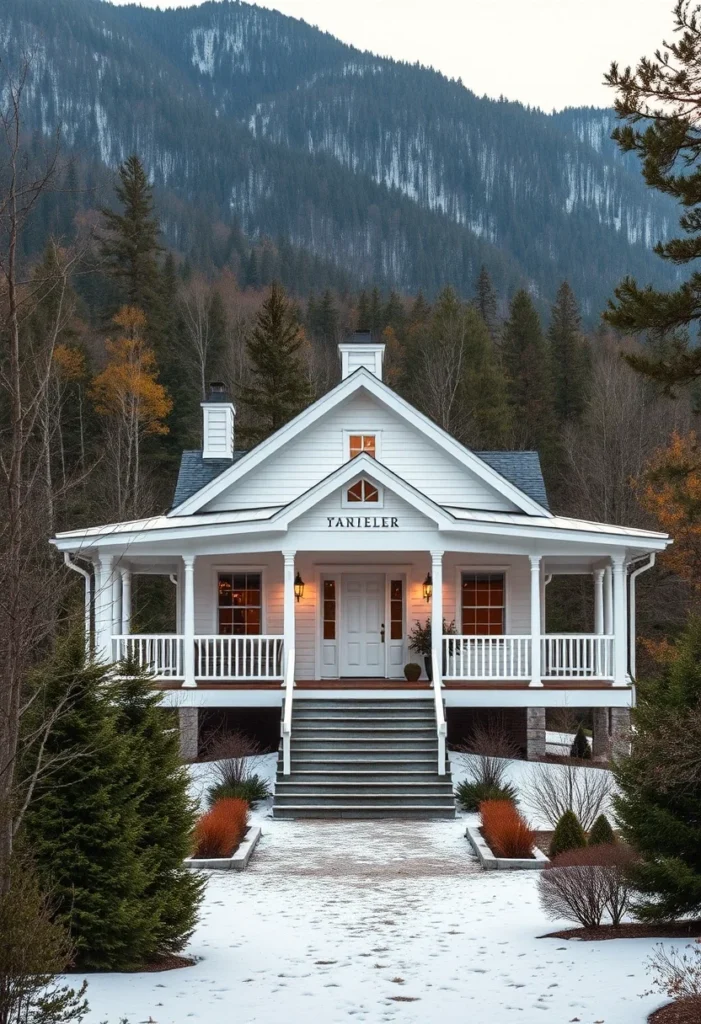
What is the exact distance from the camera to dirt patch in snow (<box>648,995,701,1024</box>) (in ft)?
25.6

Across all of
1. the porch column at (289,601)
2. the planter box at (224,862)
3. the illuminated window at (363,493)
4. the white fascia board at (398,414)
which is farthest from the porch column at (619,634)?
the planter box at (224,862)

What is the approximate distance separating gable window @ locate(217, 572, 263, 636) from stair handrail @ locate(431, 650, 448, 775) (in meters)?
4.88

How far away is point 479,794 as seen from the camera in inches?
726

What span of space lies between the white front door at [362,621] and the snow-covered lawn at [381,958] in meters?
10.1

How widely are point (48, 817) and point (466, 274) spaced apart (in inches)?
4144

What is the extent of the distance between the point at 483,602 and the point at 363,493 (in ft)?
14.6

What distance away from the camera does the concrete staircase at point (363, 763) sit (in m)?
18.4

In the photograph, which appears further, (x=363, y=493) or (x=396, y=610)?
(x=396, y=610)

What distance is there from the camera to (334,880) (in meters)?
13.8

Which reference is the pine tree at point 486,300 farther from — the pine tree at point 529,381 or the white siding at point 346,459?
the white siding at point 346,459

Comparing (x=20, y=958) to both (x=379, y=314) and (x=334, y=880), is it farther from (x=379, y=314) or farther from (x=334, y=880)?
(x=379, y=314)

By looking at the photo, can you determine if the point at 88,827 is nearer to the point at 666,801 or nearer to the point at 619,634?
the point at 666,801

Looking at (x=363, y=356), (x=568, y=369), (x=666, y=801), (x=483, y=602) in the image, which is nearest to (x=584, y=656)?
(x=483, y=602)

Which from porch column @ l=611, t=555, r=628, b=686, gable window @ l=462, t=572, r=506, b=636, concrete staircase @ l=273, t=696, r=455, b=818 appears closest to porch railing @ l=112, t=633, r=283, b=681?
concrete staircase @ l=273, t=696, r=455, b=818
